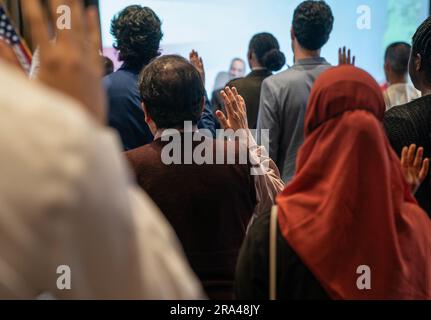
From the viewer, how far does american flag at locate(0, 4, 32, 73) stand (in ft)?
5.16

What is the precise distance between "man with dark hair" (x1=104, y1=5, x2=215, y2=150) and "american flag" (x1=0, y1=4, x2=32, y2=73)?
1183mm

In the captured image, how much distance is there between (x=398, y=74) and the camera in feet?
13.5

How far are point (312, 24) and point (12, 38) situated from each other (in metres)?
1.98

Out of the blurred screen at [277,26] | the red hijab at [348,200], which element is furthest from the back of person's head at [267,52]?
the red hijab at [348,200]

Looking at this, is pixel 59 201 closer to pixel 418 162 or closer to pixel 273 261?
pixel 273 261

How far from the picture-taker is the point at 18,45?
5.43 ft

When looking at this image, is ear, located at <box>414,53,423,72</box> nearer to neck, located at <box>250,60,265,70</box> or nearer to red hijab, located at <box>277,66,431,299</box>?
red hijab, located at <box>277,66,431,299</box>

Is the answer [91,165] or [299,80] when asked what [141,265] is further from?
[299,80]

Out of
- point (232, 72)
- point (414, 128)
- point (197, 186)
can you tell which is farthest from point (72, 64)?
point (232, 72)

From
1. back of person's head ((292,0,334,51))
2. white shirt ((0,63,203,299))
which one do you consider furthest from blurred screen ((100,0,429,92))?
white shirt ((0,63,203,299))

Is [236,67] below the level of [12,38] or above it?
below

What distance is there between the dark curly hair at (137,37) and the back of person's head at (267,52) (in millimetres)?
1060
